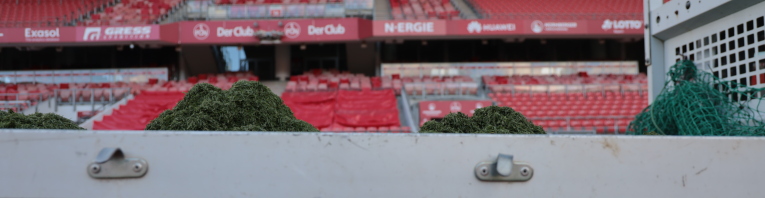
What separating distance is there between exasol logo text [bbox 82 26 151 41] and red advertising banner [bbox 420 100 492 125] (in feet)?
38.9

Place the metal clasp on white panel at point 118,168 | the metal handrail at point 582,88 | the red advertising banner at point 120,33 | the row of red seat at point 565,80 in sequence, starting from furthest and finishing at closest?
the red advertising banner at point 120,33 → the row of red seat at point 565,80 → the metal handrail at point 582,88 → the metal clasp on white panel at point 118,168

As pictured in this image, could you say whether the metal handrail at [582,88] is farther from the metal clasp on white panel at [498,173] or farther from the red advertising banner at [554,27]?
the metal clasp on white panel at [498,173]

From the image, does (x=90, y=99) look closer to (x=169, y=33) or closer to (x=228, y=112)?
(x=169, y=33)

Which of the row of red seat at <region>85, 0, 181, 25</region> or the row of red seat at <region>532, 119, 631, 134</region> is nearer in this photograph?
the row of red seat at <region>532, 119, 631, 134</region>

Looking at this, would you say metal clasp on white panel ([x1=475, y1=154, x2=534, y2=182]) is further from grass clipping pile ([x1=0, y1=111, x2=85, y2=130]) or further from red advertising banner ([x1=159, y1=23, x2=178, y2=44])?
red advertising banner ([x1=159, y1=23, x2=178, y2=44])

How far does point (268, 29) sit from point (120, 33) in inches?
223

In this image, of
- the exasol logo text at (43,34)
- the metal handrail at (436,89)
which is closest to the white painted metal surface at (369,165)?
the metal handrail at (436,89)

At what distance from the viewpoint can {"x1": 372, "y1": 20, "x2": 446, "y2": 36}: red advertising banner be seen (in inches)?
922

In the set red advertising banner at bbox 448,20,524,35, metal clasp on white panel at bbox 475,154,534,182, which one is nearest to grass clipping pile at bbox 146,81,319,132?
metal clasp on white panel at bbox 475,154,534,182

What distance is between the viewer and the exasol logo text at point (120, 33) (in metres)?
23.4

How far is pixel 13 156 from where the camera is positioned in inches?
83.3

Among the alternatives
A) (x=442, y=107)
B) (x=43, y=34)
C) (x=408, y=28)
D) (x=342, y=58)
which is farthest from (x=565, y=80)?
(x=43, y=34)

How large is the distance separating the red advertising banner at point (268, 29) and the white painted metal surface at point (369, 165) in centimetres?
2153

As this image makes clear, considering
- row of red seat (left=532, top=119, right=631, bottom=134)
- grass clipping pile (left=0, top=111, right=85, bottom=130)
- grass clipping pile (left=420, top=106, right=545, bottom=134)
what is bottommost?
row of red seat (left=532, top=119, right=631, bottom=134)
